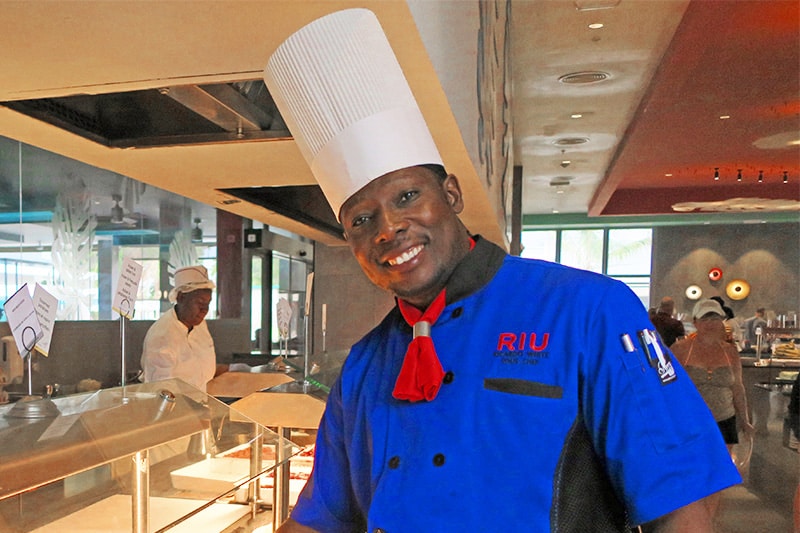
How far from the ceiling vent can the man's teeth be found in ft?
17.5

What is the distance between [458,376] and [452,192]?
0.29m

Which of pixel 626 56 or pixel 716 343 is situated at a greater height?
pixel 626 56

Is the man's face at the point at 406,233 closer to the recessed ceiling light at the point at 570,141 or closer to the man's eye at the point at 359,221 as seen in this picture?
the man's eye at the point at 359,221

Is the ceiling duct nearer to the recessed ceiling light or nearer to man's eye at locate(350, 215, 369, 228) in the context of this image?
man's eye at locate(350, 215, 369, 228)

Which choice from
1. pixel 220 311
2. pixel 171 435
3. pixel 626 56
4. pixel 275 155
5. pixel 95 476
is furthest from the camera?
→ pixel 220 311

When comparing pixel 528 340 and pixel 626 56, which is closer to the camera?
pixel 528 340

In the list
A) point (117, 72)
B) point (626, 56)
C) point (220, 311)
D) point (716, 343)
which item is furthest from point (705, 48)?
point (220, 311)

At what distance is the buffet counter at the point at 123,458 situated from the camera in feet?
3.62

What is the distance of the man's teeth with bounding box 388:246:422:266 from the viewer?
3.26 ft

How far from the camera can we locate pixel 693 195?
36.9ft

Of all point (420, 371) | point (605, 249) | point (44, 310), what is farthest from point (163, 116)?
point (605, 249)

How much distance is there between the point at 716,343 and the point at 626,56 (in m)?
2.38

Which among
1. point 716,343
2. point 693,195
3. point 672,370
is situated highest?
point 693,195

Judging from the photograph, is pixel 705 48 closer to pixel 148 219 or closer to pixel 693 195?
pixel 148 219
